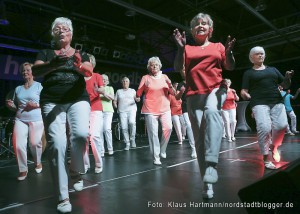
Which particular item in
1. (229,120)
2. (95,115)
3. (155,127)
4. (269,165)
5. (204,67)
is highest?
(204,67)

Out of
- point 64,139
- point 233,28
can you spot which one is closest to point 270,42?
point 233,28

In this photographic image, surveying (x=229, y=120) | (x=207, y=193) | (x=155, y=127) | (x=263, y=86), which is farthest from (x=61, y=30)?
(x=229, y=120)

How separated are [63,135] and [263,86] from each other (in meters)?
2.91

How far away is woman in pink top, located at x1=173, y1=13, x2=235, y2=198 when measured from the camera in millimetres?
2268

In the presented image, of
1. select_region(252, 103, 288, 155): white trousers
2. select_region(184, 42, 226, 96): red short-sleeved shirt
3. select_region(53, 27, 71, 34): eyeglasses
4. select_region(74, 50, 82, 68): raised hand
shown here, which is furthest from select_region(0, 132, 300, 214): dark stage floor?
select_region(53, 27, 71, 34): eyeglasses

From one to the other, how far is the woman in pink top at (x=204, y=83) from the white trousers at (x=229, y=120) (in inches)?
219

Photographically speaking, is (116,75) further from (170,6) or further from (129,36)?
(170,6)

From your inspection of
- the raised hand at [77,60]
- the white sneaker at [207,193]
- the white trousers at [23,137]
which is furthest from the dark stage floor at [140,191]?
the raised hand at [77,60]

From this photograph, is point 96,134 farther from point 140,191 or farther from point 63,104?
point 63,104

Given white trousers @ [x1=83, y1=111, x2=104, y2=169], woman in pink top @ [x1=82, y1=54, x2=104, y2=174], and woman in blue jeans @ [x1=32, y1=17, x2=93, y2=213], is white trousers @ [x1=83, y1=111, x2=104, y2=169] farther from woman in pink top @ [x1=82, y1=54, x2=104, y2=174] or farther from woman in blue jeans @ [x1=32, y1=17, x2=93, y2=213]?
woman in blue jeans @ [x1=32, y1=17, x2=93, y2=213]

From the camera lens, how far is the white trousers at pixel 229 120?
25.7 ft

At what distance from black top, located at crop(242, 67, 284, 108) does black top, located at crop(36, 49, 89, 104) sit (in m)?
2.60

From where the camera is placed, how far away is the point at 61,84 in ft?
7.30

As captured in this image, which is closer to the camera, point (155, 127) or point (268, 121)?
point (268, 121)
